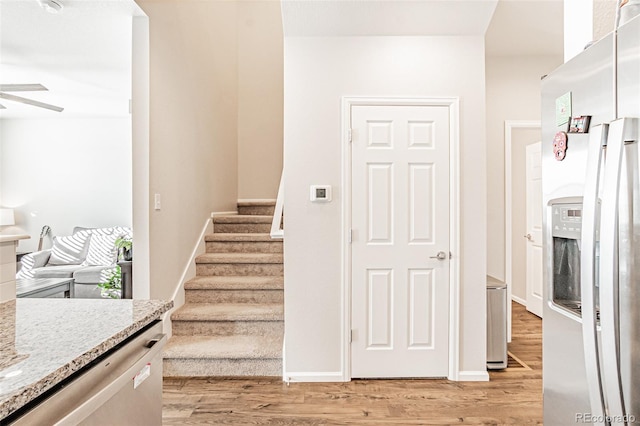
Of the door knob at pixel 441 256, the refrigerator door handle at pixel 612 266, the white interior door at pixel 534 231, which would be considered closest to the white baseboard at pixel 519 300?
the white interior door at pixel 534 231

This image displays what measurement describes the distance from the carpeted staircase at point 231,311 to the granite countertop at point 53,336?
59.2 inches

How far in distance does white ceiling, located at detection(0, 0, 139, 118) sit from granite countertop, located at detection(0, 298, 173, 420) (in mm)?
2040

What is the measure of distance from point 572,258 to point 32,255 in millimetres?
5985

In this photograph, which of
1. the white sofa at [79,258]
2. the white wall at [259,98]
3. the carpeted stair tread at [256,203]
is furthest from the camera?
the white wall at [259,98]

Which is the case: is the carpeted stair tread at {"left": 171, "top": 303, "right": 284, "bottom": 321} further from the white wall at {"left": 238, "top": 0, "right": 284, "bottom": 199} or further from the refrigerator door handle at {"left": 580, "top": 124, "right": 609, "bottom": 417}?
the white wall at {"left": 238, "top": 0, "right": 284, "bottom": 199}

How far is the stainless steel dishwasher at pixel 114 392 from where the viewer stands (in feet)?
2.64

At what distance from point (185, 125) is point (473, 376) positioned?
125 inches

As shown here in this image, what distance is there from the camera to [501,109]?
3779 mm

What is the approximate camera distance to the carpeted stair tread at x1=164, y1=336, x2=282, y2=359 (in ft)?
8.80

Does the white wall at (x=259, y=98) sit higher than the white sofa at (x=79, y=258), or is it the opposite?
the white wall at (x=259, y=98)

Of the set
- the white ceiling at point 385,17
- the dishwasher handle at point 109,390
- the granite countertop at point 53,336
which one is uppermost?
the white ceiling at point 385,17

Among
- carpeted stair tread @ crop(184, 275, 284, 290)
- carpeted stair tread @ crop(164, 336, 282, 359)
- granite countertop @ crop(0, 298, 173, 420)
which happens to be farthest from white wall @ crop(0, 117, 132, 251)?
granite countertop @ crop(0, 298, 173, 420)

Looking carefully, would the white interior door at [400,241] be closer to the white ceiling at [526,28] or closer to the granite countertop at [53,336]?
the white ceiling at [526,28]

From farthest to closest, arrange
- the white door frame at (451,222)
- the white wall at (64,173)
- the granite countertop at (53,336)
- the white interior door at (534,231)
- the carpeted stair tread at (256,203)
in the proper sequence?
the white wall at (64,173) < the carpeted stair tread at (256,203) < the white interior door at (534,231) < the white door frame at (451,222) < the granite countertop at (53,336)
